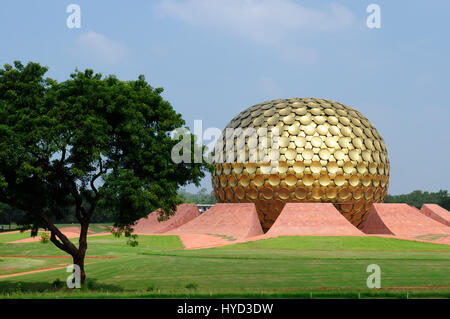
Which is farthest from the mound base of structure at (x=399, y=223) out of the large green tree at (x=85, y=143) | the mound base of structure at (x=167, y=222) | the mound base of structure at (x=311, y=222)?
the large green tree at (x=85, y=143)

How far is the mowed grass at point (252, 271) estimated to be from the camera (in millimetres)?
14953

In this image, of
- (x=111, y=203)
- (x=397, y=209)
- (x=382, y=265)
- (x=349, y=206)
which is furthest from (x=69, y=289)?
(x=397, y=209)

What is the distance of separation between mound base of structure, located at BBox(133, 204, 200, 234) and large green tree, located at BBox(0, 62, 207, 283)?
2518cm

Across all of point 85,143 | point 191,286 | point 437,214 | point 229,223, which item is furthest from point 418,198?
point 85,143

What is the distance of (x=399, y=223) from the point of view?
1545 inches

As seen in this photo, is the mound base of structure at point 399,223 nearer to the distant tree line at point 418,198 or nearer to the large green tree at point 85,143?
the large green tree at point 85,143

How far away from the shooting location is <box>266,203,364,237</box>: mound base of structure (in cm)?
3478

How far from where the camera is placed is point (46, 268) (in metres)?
22.5

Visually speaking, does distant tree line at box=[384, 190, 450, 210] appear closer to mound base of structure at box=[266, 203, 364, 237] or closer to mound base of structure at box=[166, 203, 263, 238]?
mound base of structure at box=[266, 203, 364, 237]

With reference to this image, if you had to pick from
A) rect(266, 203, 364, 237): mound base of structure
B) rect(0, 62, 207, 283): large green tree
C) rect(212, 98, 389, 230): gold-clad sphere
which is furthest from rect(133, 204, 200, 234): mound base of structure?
rect(0, 62, 207, 283): large green tree

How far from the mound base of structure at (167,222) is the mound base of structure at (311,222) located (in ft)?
36.7

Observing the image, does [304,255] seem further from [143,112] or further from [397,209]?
[397,209]

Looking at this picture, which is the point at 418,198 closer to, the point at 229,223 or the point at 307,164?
the point at 307,164

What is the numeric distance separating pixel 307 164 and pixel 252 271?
2159 cm
